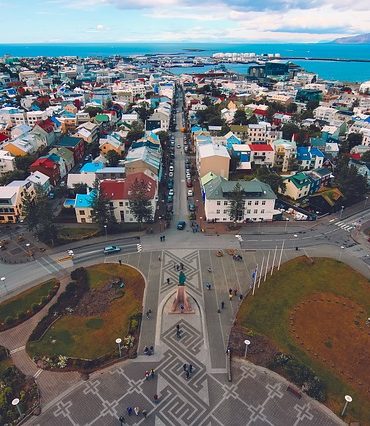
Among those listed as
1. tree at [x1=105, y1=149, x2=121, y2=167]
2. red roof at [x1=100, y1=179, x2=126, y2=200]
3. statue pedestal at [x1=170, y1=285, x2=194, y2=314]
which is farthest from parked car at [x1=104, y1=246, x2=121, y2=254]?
tree at [x1=105, y1=149, x2=121, y2=167]

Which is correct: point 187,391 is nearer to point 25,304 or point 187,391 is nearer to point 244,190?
point 25,304

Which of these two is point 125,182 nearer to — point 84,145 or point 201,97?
point 84,145

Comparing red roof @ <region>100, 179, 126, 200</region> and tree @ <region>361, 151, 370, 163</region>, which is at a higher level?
red roof @ <region>100, 179, 126, 200</region>

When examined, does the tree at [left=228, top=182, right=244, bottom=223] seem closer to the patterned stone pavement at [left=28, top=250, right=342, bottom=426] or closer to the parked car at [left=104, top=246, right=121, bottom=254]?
the parked car at [left=104, top=246, right=121, bottom=254]

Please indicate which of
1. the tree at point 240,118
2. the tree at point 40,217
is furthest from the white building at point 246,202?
the tree at point 240,118

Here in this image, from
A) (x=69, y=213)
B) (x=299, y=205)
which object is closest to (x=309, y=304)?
(x=299, y=205)

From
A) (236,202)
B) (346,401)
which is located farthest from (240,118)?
(346,401)

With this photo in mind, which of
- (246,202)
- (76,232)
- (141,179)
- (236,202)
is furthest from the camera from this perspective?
(141,179)
